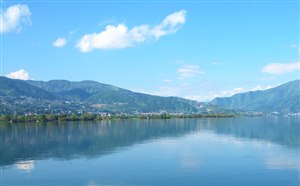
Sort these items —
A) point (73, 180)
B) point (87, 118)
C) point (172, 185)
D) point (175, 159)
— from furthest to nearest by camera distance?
point (87, 118), point (175, 159), point (73, 180), point (172, 185)

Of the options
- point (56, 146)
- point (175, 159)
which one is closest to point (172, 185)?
point (175, 159)

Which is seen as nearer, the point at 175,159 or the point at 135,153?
the point at 175,159

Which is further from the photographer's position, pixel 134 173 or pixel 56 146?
pixel 56 146

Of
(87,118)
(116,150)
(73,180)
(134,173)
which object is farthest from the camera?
(87,118)

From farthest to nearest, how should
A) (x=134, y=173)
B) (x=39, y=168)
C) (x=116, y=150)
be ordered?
(x=116, y=150) < (x=39, y=168) < (x=134, y=173)

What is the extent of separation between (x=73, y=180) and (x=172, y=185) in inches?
395

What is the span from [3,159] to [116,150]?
17156mm

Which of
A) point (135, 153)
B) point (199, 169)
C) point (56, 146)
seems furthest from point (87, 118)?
point (199, 169)

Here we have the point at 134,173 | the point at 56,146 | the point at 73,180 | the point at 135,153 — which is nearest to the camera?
the point at 73,180

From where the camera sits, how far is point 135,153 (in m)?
60.3

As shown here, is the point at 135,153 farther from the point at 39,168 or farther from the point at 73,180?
the point at 73,180

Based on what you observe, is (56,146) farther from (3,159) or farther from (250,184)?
(250,184)

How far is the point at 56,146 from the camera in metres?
72.1

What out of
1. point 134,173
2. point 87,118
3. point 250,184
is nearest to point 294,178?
point 250,184
